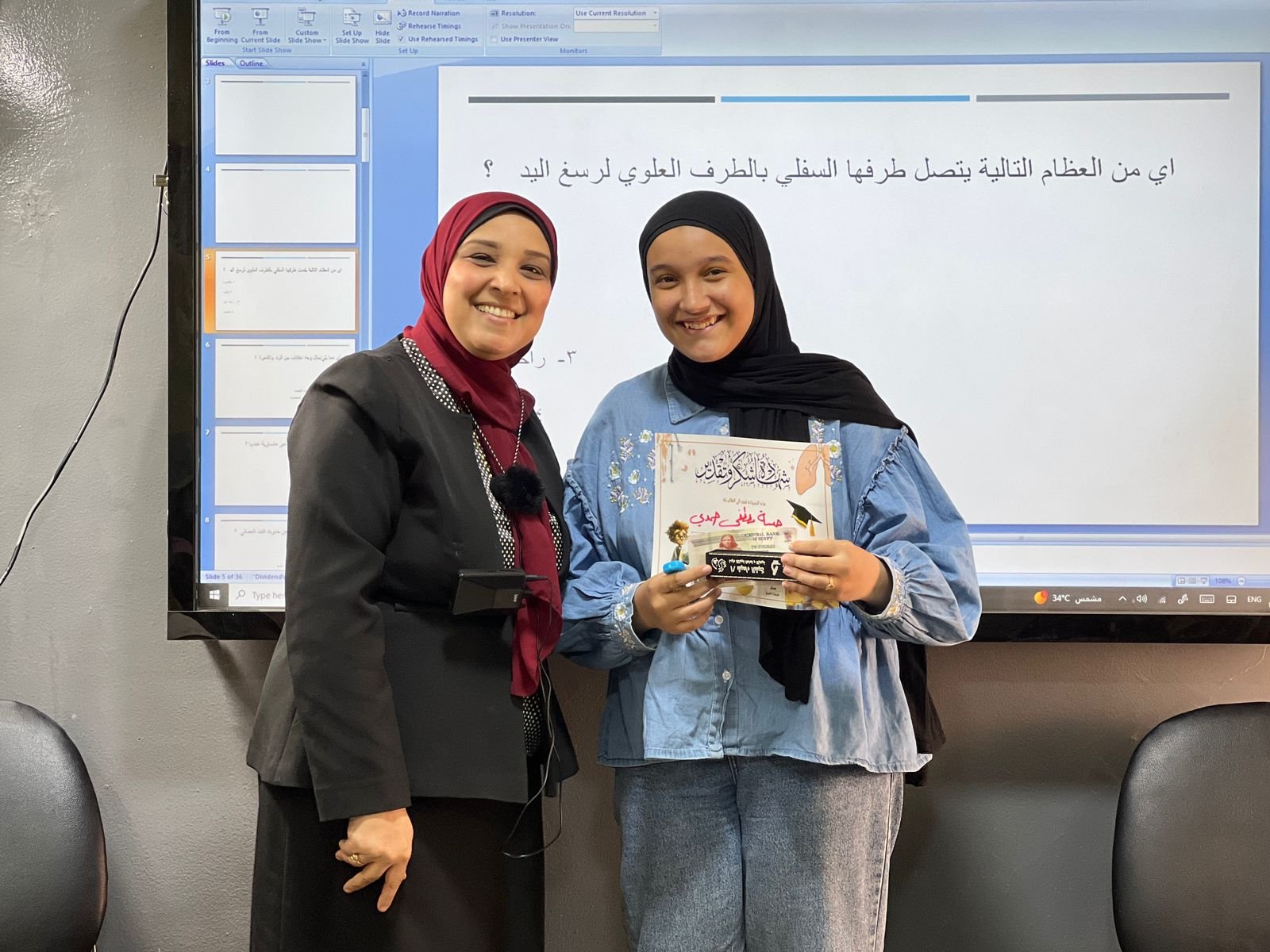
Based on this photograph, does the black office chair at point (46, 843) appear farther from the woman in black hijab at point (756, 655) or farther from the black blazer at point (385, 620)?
the woman in black hijab at point (756, 655)

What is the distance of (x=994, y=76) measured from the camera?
66.2 inches

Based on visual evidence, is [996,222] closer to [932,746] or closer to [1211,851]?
[932,746]

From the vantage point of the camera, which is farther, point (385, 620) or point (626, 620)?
point (626, 620)

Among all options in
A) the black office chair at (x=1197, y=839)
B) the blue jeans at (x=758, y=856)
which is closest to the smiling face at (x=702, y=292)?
the blue jeans at (x=758, y=856)

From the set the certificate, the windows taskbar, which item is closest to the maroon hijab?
the certificate

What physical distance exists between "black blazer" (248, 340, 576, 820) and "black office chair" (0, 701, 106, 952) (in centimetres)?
59

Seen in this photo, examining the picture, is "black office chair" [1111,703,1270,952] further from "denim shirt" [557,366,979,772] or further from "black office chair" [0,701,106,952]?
"black office chair" [0,701,106,952]

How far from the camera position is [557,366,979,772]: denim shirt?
4.04ft

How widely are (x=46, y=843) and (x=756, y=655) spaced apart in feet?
3.85

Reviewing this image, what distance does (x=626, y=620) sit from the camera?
1242 mm

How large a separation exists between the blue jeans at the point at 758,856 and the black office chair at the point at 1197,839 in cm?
50

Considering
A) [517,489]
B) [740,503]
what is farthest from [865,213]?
[517,489]

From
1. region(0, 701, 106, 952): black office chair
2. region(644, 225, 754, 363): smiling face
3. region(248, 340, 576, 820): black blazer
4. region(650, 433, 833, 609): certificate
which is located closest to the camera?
region(248, 340, 576, 820): black blazer

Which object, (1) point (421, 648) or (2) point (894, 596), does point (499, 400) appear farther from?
(2) point (894, 596)
